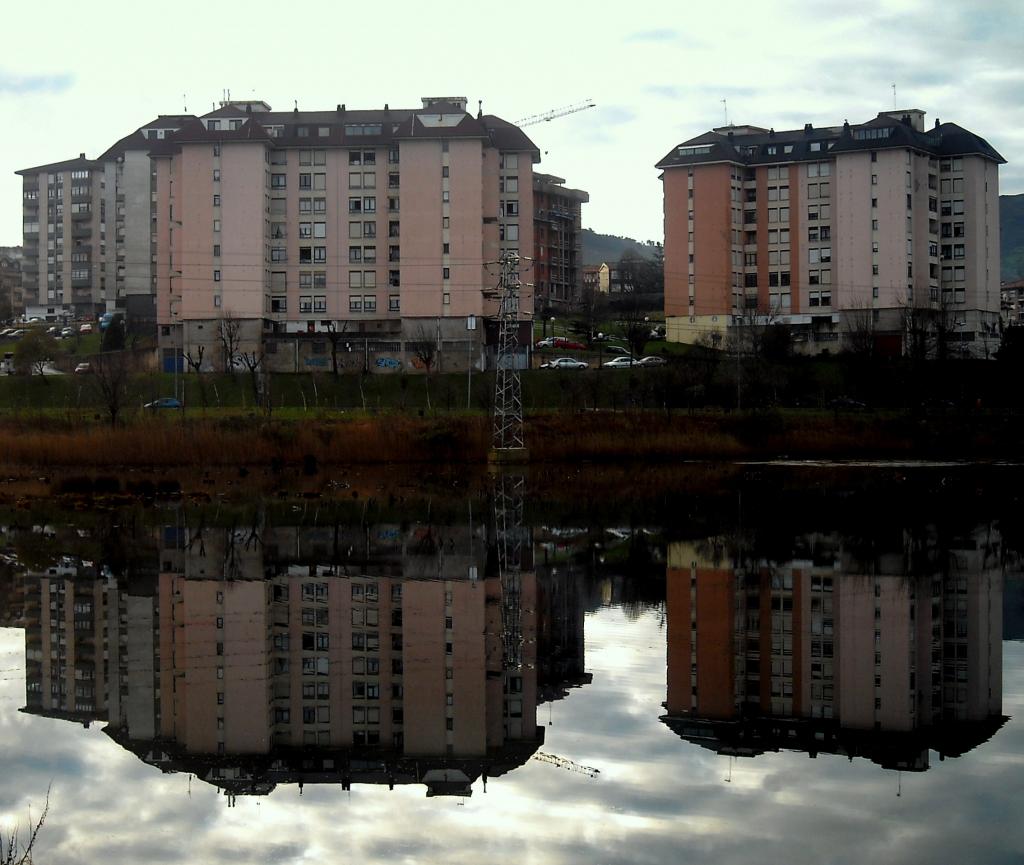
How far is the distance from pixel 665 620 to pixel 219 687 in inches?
299

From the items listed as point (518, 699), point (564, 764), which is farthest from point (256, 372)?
point (564, 764)

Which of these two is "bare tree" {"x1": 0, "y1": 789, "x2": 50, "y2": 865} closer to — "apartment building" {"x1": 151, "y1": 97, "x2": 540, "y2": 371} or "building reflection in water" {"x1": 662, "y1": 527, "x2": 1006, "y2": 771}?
"building reflection in water" {"x1": 662, "y1": 527, "x2": 1006, "y2": 771}

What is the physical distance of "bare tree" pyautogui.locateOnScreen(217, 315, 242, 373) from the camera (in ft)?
308

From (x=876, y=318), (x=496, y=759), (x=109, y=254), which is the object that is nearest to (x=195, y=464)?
(x=496, y=759)

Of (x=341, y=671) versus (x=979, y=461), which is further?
(x=979, y=461)

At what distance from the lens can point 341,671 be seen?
17.6m

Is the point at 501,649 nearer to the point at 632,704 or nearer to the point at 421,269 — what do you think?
the point at 632,704

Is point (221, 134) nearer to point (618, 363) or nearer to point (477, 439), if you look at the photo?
point (618, 363)

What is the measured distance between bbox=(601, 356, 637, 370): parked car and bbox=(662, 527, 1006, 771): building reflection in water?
203 feet

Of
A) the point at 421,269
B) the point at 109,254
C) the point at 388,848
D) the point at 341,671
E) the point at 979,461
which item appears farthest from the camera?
the point at 109,254

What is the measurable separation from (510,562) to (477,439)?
115 ft

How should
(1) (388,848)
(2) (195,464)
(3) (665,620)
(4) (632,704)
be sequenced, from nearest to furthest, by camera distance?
(1) (388,848)
(4) (632,704)
(3) (665,620)
(2) (195,464)

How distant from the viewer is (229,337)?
311ft

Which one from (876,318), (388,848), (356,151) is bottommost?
(388,848)
